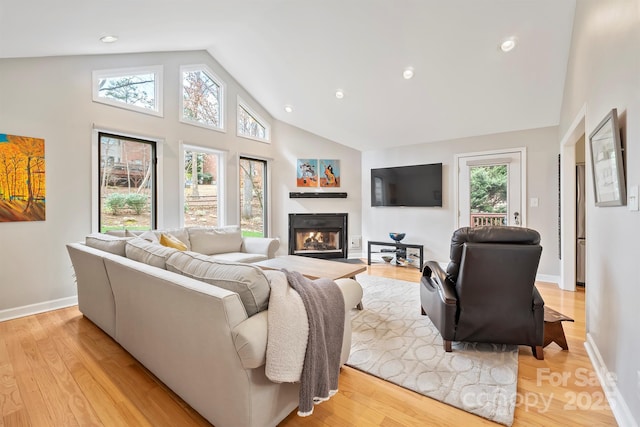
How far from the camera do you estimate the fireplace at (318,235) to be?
5918mm

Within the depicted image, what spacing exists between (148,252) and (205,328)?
0.93 metres

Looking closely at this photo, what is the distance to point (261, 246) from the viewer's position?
4.27m

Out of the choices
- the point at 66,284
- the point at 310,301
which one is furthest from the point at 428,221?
the point at 66,284

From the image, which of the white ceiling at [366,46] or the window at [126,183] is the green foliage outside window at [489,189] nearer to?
the white ceiling at [366,46]

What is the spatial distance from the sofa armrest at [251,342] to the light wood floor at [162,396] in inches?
22.3

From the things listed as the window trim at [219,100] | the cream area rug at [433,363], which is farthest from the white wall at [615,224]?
the window trim at [219,100]

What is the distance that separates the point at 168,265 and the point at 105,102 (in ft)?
10.1

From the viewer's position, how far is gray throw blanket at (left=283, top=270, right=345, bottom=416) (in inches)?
51.1

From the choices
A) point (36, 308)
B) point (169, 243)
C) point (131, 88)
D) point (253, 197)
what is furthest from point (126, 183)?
point (253, 197)

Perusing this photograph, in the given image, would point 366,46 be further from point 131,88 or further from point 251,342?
point 251,342

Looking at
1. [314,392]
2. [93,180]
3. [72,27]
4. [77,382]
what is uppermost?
[72,27]

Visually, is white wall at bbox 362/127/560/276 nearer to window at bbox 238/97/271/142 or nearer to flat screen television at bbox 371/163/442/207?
flat screen television at bbox 371/163/442/207

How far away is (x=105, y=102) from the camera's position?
141 inches

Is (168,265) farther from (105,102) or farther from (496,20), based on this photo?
(496,20)
